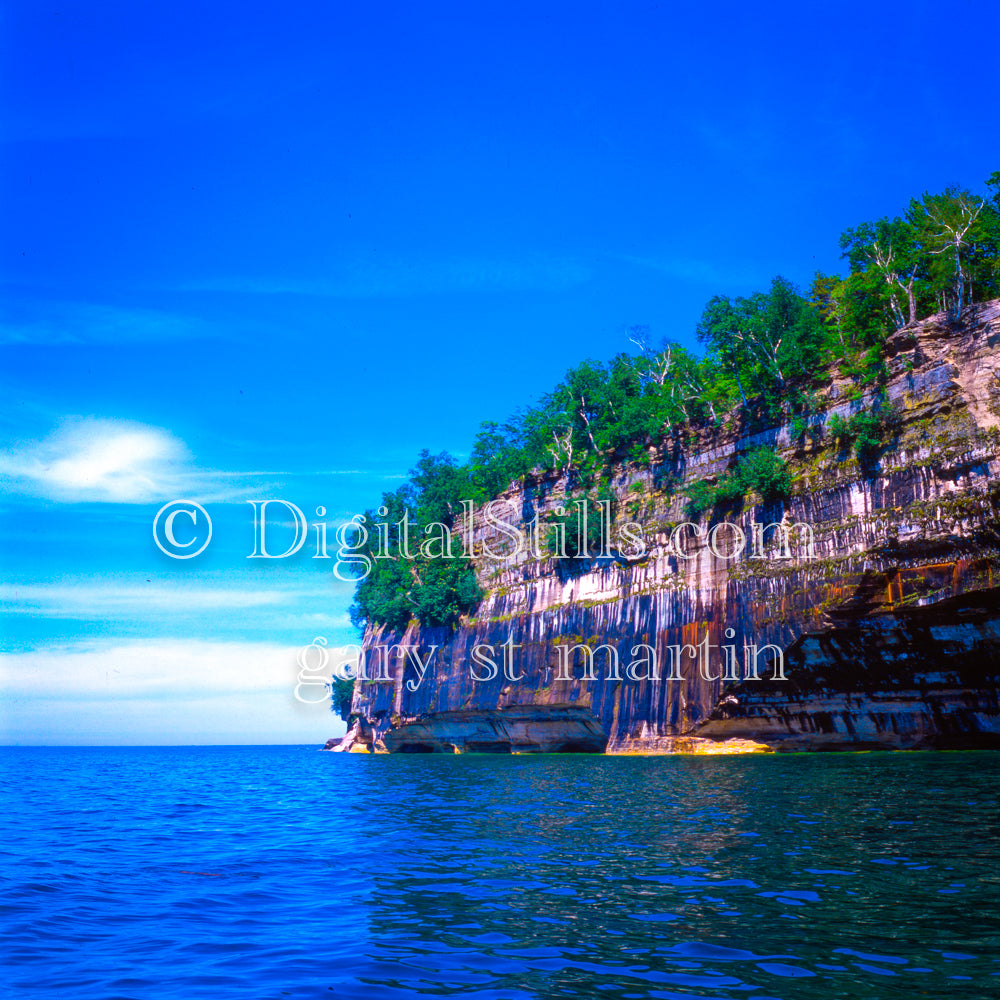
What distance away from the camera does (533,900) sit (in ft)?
31.7

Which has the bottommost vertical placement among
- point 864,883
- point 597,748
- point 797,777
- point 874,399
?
point 597,748

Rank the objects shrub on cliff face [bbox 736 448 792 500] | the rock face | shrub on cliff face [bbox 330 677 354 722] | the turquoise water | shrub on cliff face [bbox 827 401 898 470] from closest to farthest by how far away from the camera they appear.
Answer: the turquoise water, the rock face, shrub on cliff face [bbox 827 401 898 470], shrub on cliff face [bbox 736 448 792 500], shrub on cliff face [bbox 330 677 354 722]

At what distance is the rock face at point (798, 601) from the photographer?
96.8ft

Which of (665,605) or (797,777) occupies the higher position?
(665,605)

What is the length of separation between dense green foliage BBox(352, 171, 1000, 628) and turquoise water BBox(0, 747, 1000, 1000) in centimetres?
2137

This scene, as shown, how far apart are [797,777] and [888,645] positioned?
32.3 feet

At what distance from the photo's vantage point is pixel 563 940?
26.1 feet

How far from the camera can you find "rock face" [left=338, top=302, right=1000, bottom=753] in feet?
96.8

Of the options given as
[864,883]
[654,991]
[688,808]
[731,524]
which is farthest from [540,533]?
[654,991]

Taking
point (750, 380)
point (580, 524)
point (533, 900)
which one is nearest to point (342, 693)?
point (580, 524)

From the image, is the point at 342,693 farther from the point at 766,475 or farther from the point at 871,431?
the point at 871,431

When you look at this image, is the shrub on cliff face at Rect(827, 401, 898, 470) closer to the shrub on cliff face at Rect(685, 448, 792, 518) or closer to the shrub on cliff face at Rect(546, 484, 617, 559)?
the shrub on cliff face at Rect(685, 448, 792, 518)

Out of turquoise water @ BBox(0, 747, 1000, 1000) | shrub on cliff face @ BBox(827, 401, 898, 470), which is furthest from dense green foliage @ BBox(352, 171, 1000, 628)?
turquoise water @ BBox(0, 747, 1000, 1000)

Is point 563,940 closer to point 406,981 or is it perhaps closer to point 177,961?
point 406,981
